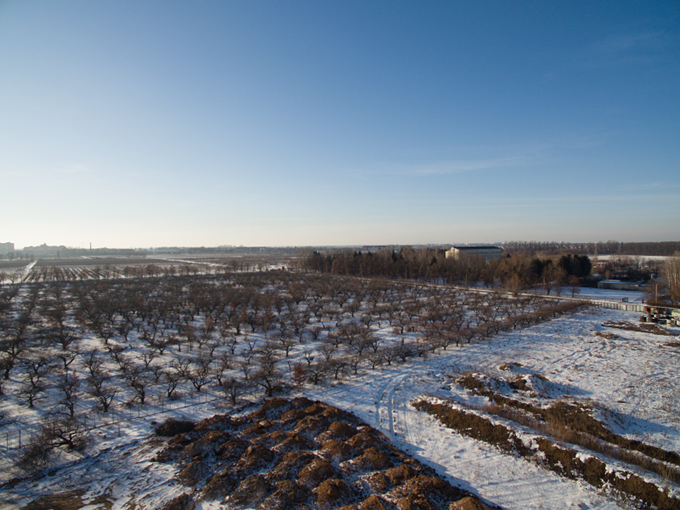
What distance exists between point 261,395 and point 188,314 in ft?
54.8

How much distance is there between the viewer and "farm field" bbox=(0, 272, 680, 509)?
8.53 meters

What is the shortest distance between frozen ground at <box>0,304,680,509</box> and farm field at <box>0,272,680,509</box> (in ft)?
0.17

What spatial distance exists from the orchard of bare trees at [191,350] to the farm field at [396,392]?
0.13m

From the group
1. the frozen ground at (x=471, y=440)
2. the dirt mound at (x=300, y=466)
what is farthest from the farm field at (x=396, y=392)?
the dirt mound at (x=300, y=466)

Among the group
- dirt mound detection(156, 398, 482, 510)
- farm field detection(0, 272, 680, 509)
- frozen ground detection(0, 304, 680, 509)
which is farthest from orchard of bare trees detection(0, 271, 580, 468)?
dirt mound detection(156, 398, 482, 510)

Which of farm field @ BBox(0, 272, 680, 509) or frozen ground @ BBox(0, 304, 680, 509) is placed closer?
frozen ground @ BBox(0, 304, 680, 509)

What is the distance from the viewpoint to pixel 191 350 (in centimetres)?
1894

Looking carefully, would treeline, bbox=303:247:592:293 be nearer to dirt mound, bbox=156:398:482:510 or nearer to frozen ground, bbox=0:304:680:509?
frozen ground, bbox=0:304:680:509

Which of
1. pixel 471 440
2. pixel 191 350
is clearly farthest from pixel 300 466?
pixel 191 350

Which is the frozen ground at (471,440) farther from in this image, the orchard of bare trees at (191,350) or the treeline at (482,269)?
the treeline at (482,269)

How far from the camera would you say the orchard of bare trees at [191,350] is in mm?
12922

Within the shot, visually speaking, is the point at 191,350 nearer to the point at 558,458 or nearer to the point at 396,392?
the point at 396,392

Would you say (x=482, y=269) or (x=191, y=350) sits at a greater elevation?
(x=482, y=269)

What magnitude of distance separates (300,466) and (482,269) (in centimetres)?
4359
